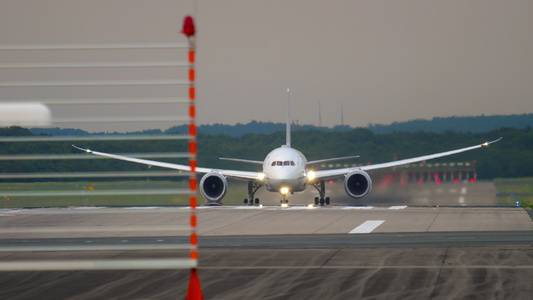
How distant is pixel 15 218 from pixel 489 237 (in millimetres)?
18527

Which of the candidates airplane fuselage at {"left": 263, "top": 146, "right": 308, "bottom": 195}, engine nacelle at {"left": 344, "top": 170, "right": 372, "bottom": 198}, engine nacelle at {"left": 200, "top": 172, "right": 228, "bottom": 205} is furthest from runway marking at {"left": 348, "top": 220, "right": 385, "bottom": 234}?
engine nacelle at {"left": 200, "top": 172, "right": 228, "bottom": 205}

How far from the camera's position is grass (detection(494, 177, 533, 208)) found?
44.2 meters

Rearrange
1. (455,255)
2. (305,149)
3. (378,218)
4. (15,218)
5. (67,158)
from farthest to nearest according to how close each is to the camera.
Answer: (305,149) < (15,218) < (378,218) < (455,255) < (67,158)

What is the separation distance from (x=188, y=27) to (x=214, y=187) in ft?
120

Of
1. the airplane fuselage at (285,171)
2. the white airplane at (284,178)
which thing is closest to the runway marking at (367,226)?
the airplane fuselage at (285,171)

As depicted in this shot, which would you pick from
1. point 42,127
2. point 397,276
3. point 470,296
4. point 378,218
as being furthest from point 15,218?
point 42,127

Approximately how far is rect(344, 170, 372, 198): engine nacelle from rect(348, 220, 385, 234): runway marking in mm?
15895

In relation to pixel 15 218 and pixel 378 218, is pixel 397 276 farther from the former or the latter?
pixel 15 218

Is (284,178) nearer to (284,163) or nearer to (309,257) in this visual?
(284,163)

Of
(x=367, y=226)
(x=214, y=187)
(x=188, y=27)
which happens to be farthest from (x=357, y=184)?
(x=188, y=27)

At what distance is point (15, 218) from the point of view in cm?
3042

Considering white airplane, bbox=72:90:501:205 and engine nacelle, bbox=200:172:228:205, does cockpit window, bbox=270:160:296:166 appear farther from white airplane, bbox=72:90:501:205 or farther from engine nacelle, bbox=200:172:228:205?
engine nacelle, bbox=200:172:228:205

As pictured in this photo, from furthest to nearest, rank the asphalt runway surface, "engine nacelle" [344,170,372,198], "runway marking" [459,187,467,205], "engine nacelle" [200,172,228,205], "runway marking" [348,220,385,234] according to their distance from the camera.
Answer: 1. "runway marking" [459,187,467,205]
2. "engine nacelle" [200,172,228,205]
3. "engine nacelle" [344,170,372,198]
4. "runway marking" [348,220,385,234]
5. the asphalt runway surface

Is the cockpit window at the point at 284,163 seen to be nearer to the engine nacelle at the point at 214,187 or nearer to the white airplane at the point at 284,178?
the white airplane at the point at 284,178
